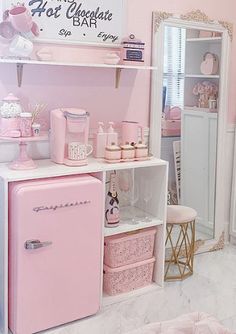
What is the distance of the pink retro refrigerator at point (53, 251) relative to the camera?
2285mm

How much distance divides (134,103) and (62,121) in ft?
2.25

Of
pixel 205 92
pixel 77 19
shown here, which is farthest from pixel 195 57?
pixel 77 19

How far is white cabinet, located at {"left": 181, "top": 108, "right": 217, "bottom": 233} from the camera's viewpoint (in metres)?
3.35

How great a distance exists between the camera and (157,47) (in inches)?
119

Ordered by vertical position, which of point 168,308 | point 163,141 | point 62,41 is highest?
point 62,41

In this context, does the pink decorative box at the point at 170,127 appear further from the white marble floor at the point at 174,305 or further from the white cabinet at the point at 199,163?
the white marble floor at the point at 174,305

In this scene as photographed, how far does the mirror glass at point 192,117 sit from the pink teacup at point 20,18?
1030 mm

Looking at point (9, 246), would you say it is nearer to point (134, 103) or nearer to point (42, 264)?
point (42, 264)

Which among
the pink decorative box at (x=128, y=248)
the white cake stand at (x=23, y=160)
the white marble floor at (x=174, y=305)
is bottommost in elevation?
the white marble floor at (x=174, y=305)

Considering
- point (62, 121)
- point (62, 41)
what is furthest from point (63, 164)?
point (62, 41)

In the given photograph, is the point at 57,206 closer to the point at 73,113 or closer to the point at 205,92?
the point at 73,113

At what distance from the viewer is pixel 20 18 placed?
236 centimetres

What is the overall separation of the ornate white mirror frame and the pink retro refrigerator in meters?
0.83

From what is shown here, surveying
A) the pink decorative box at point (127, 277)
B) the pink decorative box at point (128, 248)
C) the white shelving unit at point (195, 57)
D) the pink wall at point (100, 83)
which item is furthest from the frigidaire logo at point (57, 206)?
the white shelving unit at point (195, 57)
